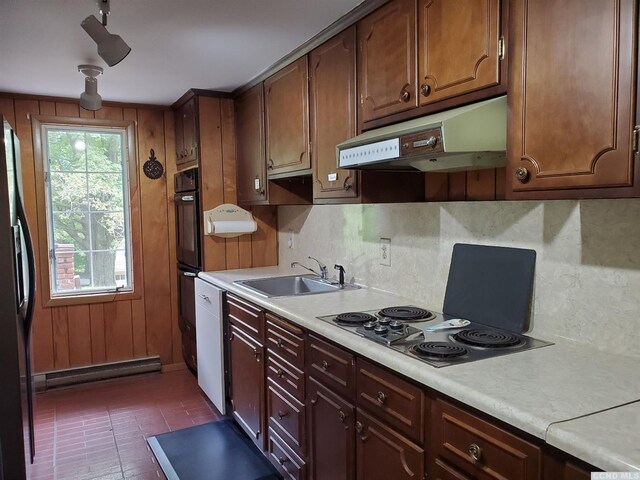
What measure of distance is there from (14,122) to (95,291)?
1.41 metres

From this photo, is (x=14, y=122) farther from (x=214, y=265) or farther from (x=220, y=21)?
(x=220, y=21)

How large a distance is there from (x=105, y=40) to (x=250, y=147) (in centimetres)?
152

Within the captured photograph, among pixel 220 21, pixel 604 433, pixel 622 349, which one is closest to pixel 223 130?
pixel 220 21

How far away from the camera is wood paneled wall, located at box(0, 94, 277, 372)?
358 cm

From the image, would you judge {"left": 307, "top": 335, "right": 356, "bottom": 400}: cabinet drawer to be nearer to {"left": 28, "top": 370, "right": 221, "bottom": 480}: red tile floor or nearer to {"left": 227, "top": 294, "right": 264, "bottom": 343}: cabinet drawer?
{"left": 227, "top": 294, "right": 264, "bottom": 343}: cabinet drawer

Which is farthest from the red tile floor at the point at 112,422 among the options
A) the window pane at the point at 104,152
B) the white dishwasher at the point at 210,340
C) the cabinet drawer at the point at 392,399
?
the window pane at the point at 104,152

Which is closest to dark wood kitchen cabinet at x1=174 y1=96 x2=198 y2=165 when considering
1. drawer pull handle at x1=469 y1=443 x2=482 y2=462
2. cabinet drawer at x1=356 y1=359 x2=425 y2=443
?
cabinet drawer at x1=356 y1=359 x2=425 y2=443

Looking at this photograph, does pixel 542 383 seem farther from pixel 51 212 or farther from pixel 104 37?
pixel 51 212

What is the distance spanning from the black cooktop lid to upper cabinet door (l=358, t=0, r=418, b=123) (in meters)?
0.66

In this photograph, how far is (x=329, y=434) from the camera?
74.6 inches

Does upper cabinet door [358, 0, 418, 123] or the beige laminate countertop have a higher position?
upper cabinet door [358, 0, 418, 123]

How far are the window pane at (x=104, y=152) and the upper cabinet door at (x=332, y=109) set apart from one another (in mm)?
2100

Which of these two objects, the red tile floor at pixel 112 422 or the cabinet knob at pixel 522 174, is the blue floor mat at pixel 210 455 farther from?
the cabinet knob at pixel 522 174

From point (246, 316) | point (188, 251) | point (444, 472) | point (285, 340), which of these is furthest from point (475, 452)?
point (188, 251)
